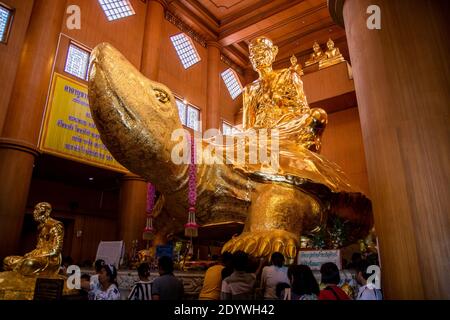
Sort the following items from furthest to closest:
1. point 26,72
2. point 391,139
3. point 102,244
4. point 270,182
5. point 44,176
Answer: point 44,176, point 26,72, point 102,244, point 270,182, point 391,139

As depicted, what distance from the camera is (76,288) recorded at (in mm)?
2660

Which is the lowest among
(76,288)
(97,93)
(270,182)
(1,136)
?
(76,288)

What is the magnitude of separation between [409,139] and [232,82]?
31.7ft

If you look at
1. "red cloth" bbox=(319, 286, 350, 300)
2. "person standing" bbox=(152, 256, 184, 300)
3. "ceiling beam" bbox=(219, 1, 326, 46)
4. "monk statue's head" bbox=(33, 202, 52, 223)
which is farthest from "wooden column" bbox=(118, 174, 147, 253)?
"red cloth" bbox=(319, 286, 350, 300)

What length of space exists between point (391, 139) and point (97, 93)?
1.66 m

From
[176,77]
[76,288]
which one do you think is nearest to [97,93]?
[76,288]

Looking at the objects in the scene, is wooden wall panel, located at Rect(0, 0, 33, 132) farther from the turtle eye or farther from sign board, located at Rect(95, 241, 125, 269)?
the turtle eye

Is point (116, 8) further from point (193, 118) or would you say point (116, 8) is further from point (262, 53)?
point (262, 53)

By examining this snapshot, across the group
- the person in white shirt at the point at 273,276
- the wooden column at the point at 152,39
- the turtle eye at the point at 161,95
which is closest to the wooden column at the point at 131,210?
the wooden column at the point at 152,39

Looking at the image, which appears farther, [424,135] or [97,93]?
[97,93]

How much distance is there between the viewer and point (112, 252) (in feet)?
12.7

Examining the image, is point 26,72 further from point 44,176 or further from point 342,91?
point 342,91

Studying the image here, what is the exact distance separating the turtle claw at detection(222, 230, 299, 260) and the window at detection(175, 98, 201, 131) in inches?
236
